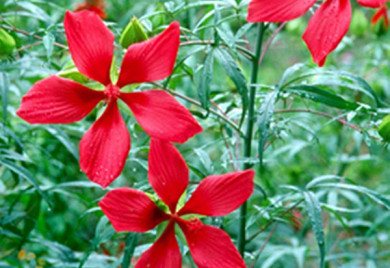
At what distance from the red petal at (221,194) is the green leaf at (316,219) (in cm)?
17

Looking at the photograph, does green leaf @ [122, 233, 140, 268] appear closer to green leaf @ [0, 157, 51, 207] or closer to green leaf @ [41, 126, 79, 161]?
green leaf @ [0, 157, 51, 207]

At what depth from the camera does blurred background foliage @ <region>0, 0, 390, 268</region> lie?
33.1 inches

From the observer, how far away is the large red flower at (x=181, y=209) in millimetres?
700

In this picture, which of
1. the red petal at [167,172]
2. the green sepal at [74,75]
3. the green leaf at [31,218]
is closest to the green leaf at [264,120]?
the red petal at [167,172]

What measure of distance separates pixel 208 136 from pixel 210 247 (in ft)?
3.61

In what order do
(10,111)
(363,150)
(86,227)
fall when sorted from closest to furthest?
(10,111) → (86,227) → (363,150)

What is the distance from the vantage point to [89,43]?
68 cm

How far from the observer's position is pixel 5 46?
0.85 meters

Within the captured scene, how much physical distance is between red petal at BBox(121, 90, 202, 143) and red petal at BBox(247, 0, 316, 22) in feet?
0.42

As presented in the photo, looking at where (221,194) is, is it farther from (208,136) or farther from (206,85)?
(208,136)

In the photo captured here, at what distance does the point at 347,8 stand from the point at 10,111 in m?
0.86

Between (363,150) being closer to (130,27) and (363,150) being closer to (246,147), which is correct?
(246,147)

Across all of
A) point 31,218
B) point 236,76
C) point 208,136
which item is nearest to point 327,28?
point 236,76

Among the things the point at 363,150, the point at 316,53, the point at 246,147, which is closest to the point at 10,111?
the point at 246,147
